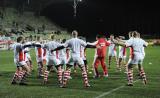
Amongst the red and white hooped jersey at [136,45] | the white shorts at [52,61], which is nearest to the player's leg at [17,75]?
the white shorts at [52,61]

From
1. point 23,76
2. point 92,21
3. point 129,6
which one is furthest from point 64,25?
point 23,76

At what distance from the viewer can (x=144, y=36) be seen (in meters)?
77.6

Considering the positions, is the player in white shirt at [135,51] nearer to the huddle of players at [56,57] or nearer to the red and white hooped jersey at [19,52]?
the huddle of players at [56,57]

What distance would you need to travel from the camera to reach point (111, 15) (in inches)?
3243

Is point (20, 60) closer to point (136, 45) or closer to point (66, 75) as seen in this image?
point (66, 75)

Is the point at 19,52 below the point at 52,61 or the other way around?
the other way around

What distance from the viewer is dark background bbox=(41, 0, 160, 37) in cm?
8044

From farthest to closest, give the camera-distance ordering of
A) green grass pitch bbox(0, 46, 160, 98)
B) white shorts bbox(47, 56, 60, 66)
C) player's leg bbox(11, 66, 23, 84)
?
player's leg bbox(11, 66, 23, 84)
white shorts bbox(47, 56, 60, 66)
green grass pitch bbox(0, 46, 160, 98)

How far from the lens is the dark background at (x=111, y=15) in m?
80.4

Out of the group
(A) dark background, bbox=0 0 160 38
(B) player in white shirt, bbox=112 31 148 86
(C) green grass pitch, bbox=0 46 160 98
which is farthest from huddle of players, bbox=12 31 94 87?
(A) dark background, bbox=0 0 160 38

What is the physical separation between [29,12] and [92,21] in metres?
13.4

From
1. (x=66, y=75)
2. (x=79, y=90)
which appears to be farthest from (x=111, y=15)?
(x=79, y=90)

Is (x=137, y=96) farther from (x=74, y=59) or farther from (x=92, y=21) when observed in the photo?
(x=92, y=21)

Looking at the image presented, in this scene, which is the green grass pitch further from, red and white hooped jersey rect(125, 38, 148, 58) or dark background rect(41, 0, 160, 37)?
dark background rect(41, 0, 160, 37)
